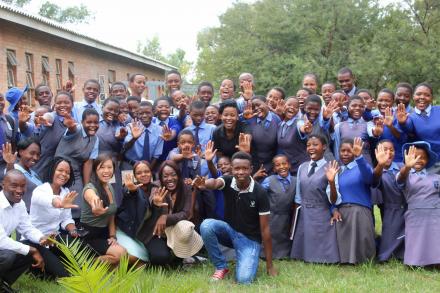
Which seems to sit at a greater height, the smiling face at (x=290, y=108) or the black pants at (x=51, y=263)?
the smiling face at (x=290, y=108)

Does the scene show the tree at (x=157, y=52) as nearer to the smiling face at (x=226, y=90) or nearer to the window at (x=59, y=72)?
the window at (x=59, y=72)

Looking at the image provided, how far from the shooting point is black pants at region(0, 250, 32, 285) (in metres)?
4.83

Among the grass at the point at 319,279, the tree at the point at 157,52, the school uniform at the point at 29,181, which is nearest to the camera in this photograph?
the grass at the point at 319,279

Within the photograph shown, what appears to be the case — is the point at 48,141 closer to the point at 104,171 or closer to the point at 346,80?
the point at 104,171

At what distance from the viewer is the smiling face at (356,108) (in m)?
6.67

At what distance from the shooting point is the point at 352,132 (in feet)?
21.9

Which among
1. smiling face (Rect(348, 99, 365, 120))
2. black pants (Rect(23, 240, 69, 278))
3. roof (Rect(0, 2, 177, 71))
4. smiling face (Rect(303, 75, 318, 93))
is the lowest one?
black pants (Rect(23, 240, 69, 278))

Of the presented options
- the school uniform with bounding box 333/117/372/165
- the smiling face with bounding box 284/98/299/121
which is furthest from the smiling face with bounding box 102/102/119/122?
the school uniform with bounding box 333/117/372/165

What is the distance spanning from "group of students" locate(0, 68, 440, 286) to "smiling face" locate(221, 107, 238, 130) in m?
0.02

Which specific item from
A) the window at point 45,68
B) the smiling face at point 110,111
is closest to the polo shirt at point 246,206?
the smiling face at point 110,111

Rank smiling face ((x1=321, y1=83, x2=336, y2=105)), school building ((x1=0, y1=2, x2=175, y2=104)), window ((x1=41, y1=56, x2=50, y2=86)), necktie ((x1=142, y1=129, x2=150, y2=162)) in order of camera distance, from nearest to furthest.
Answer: necktie ((x1=142, y1=129, x2=150, y2=162)), smiling face ((x1=321, y1=83, x2=336, y2=105)), school building ((x1=0, y1=2, x2=175, y2=104)), window ((x1=41, y1=56, x2=50, y2=86))

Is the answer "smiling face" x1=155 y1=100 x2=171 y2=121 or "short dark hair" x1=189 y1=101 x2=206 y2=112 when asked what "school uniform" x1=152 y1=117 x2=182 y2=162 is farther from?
"short dark hair" x1=189 y1=101 x2=206 y2=112

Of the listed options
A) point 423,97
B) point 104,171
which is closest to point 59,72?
point 104,171

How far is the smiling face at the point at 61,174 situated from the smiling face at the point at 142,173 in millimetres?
740
